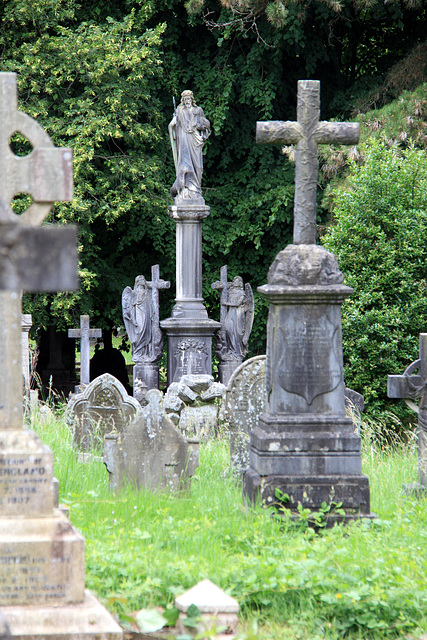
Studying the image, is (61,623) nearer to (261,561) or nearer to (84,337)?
(261,561)

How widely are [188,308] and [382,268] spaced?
3391 mm

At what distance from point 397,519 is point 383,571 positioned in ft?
4.82

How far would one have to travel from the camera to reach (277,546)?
16.9 ft

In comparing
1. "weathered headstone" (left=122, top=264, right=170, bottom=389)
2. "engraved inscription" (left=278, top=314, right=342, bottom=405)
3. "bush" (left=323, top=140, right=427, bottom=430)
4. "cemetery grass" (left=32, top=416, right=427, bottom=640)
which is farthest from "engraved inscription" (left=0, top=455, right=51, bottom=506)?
"weathered headstone" (left=122, top=264, right=170, bottom=389)

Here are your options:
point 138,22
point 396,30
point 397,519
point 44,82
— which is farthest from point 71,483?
point 396,30

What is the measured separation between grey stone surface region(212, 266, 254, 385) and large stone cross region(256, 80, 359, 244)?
27.6 feet

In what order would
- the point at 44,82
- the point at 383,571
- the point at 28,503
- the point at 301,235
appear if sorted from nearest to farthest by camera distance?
the point at 28,503 → the point at 383,571 → the point at 301,235 → the point at 44,82

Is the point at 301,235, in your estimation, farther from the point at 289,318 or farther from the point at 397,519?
the point at 397,519

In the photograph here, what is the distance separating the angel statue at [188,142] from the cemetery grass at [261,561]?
Answer: 857cm

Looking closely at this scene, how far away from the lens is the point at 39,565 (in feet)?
12.9

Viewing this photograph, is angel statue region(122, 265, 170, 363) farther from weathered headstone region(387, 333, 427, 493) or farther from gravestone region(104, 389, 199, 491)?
gravestone region(104, 389, 199, 491)

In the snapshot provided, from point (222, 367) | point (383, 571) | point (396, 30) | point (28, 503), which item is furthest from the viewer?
point (396, 30)

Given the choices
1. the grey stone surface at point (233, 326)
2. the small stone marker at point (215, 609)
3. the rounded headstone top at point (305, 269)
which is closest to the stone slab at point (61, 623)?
the small stone marker at point (215, 609)

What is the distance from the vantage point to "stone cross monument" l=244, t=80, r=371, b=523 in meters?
6.09
